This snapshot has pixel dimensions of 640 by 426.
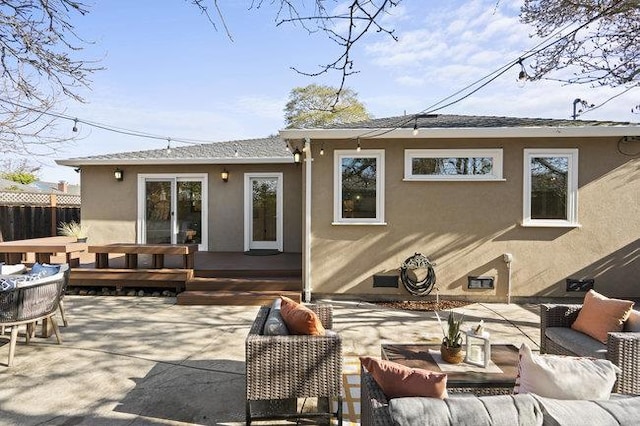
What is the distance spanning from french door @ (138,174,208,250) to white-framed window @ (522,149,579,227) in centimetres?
743

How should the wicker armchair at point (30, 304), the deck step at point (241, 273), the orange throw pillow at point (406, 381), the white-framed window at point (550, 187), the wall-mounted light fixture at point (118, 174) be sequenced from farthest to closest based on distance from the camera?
the wall-mounted light fixture at point (118, 174) < the deck step at point (241, 273) < the white-framed window at point (550, 187) < the wicker armchair at point (30, 304) < the orange throw pillow at point (406, 381)

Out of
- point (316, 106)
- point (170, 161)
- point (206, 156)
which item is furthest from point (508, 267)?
point (316, 106)

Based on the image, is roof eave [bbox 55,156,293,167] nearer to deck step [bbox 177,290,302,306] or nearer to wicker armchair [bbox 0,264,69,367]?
deck step [bbox 177,290,302,306]

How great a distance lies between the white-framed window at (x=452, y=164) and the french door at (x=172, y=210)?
5516 mm

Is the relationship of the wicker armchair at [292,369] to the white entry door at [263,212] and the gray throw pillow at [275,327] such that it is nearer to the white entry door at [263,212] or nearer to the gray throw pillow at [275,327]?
the gray throw pillow at [275,327]

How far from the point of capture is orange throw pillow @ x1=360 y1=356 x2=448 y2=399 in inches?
70.2

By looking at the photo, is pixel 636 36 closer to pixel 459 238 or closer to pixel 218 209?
pixel 459 238

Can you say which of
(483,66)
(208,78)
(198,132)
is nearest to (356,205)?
(483,66)

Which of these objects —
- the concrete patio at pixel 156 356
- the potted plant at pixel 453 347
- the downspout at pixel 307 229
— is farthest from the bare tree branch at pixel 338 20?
the downspout at pixel 307 229

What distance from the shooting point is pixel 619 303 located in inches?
135

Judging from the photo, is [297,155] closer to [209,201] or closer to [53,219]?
[209,201]

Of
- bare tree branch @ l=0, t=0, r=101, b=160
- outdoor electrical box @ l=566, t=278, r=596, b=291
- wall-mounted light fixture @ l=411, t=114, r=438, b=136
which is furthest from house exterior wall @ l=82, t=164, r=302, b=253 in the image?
outdoor electrical box @ l=566, t=278, r=596, b=291

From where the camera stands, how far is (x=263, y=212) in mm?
9461

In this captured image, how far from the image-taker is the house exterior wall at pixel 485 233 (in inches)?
255
